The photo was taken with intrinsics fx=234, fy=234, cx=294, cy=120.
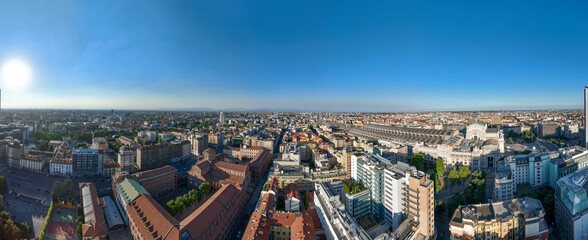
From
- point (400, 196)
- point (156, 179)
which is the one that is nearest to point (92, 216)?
point (156, 179)

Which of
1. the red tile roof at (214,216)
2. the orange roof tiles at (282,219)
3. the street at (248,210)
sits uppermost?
the red tile roof at (214,216)

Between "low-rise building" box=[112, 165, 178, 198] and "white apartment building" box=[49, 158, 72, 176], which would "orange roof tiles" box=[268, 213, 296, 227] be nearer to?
"low-rise building" box=[112, 165, 178, 198]

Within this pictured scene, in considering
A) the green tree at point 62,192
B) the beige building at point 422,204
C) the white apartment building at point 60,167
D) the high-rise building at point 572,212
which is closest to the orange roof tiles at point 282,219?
the beige building at point 422,204

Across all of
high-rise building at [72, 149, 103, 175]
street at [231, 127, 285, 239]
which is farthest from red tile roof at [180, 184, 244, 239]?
high-rise building at [72, 149, 103, 175]

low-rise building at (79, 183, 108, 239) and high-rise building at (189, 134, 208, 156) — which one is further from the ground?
high-rise building at (189, 134, 208, 156)

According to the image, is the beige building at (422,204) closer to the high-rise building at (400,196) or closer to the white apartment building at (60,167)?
the high-rise building at (400,196)

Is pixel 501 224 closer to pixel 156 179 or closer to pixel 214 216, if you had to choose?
pixel 214 216

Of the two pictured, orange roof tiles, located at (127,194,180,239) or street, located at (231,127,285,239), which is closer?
orange roof tiles, located at (127,194,180,239)

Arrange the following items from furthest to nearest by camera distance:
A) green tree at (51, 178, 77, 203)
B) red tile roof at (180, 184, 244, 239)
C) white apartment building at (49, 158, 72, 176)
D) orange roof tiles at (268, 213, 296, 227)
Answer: white apartment building at (49, 158, 72, 176) < green tree at (51, 178, 77, 203) < orange roof tiles at (268, 213, 296, 227) < red tile roof at (180, 184, 244, 239)

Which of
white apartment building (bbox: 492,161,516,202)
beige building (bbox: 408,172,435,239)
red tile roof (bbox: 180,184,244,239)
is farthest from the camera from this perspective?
white apartment building (bbox: 492,161,516,202)

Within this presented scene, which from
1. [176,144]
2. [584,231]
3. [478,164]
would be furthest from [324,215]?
[176,144]

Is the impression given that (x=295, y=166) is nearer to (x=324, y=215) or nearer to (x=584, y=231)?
(x=324, y=215)
